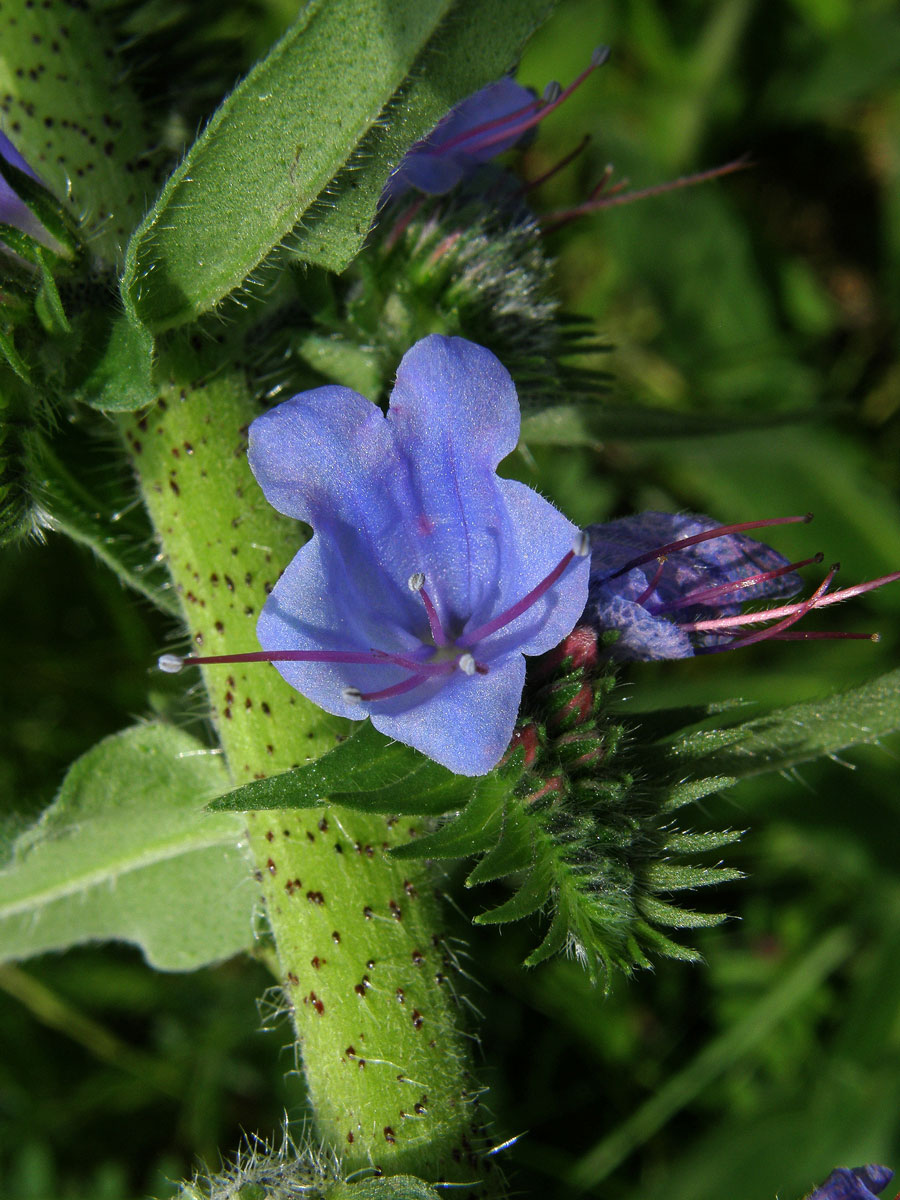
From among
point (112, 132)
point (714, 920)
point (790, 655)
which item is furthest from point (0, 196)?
point (790, 655)

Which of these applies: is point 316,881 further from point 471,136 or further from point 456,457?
point 471,136

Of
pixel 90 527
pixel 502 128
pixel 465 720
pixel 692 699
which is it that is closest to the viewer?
pixel 465 720

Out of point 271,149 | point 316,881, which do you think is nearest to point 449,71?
point 271,149

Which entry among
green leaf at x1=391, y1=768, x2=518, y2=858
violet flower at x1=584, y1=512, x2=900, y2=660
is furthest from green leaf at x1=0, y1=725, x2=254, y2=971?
violet flower at x1=584, y1=512, x2=900, y2=660

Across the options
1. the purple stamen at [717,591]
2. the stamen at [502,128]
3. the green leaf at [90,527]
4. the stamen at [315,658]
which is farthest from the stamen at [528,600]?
the stamen at [502,128]

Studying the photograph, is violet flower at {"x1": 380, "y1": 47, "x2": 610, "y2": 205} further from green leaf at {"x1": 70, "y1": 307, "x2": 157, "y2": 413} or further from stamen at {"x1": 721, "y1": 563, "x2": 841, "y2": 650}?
stamen at {"x1": 721, "y1": 563, "x2": 841, "y2": 650}

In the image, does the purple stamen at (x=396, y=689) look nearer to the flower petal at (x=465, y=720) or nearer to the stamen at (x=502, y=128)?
the flower petal at (x=465, y=720)
